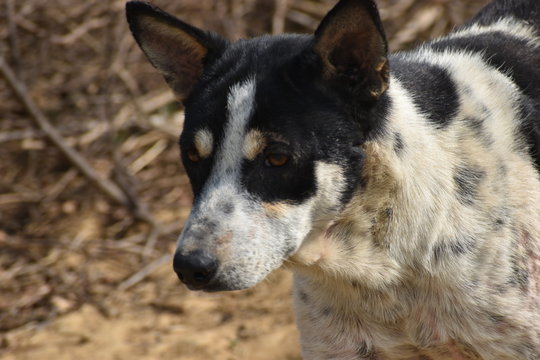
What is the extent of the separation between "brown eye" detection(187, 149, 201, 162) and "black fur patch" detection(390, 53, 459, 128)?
80 centimetres

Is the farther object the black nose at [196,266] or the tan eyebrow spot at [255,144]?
the tan eyebrow spot at [255,144]

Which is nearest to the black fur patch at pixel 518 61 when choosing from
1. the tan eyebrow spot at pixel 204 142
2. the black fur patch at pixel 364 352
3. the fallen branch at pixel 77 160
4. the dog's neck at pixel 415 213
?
the dog's neck at pixel 415 213

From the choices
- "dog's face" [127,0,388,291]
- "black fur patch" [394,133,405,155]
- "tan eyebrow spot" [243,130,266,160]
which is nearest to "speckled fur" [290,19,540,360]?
"black fur patch" [394,133,405,155]

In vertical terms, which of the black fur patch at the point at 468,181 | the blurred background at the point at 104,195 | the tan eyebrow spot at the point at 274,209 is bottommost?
the blurred background at the point at 104,195

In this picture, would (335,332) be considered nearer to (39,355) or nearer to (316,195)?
(316,195)

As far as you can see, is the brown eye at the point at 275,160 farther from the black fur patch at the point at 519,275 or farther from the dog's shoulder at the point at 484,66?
the black fur patch at the point at 519,275

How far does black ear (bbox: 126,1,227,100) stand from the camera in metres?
3.05

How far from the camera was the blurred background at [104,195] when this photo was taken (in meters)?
4.85

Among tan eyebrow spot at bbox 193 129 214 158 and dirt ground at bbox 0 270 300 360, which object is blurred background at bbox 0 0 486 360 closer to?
dirt ground at bbox 0 270 300 360

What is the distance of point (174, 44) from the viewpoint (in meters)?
3.15

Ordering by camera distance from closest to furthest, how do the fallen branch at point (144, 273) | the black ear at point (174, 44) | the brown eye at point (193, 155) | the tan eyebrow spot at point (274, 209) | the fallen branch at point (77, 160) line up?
the tan eyebrow spot at point (274, 209), the brown eye at point (193, 155), the black ear at point (174, 44), the fallen branch at point (144, 273), the fallen branch at point (77, 160)

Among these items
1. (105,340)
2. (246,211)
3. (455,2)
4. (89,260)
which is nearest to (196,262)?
(246,211)

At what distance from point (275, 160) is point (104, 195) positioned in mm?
3495

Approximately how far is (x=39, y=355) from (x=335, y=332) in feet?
7.25
